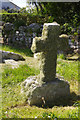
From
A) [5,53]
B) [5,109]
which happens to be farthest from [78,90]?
[5,53]

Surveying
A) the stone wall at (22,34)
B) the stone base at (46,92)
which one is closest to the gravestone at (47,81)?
the stone base at (46,92)

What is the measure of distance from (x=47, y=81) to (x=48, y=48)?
741 millimetres

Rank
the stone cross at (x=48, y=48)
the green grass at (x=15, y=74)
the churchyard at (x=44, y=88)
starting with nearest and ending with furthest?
1. the churchyard at (x=44, y=88)
2. the stone cross at (x=48, y=48)
3. the green grass at (x=15, y=74)

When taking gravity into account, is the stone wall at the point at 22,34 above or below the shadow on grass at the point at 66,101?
above

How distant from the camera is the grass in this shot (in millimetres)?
2363

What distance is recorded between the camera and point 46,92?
120 inches

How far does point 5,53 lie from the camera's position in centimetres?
582

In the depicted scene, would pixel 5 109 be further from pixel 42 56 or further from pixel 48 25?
pixel 48 25

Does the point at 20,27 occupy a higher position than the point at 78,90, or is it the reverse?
the point at 20,27

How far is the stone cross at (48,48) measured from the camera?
2804 mm

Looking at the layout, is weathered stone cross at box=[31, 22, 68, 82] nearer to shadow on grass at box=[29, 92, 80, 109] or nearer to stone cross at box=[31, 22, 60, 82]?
stone cross at box=[31, 22, 60, 82]

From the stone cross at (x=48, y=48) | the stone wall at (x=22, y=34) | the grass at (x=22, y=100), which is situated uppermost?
the stone wall at (x=22, y=34)

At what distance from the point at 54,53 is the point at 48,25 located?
0.64m

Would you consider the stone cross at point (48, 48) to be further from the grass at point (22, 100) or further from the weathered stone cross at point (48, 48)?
the grass at point (22, 100)
